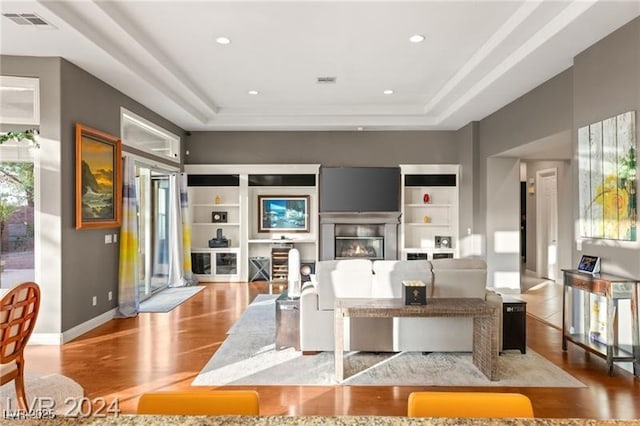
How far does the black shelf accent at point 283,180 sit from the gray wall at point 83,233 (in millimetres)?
3196

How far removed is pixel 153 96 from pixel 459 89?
464 centimetres

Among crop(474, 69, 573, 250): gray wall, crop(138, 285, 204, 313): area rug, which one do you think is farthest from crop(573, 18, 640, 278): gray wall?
crop(138, 285, 204, 313): area rug

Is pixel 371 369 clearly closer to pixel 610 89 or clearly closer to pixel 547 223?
pixel 610 89

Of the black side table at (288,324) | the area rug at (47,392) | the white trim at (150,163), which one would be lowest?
the area rug at (47,392)

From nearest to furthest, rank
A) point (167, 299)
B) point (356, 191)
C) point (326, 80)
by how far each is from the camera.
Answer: point (326, 80)
point (167, 299)
point (356, 191)

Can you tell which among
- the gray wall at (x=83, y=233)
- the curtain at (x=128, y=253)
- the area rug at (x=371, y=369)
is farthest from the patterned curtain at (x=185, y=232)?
the area rug at (x=371, y=369)

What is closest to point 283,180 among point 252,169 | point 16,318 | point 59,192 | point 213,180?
point 252,169

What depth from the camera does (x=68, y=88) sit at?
14.6ft

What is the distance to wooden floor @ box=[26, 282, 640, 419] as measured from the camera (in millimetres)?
2904

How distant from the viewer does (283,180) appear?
830 cm

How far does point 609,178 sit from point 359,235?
4.97 m

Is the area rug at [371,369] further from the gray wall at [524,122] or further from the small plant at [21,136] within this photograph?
the small plant at [21,136]

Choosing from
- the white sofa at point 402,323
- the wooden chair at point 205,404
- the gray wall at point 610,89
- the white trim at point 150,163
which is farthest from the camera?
the white trim at point 150,163

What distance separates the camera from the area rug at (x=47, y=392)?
2.90 meters
